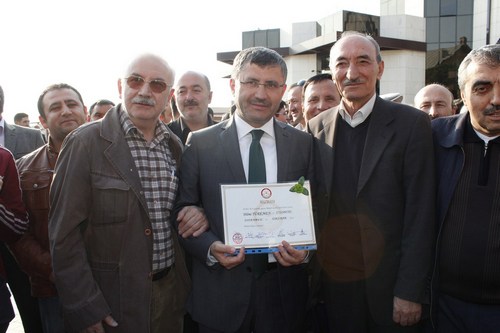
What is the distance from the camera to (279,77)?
118 inches

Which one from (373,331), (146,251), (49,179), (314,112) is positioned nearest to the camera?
(146,251)

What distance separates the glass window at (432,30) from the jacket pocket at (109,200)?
32694mm

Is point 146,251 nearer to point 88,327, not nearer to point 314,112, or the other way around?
point 88,327

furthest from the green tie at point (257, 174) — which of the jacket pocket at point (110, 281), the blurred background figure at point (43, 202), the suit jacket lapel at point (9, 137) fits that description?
the suit jacket lapel at point (9, 137)

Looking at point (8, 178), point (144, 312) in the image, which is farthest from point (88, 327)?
point (8, 178)

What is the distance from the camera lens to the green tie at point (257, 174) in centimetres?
283

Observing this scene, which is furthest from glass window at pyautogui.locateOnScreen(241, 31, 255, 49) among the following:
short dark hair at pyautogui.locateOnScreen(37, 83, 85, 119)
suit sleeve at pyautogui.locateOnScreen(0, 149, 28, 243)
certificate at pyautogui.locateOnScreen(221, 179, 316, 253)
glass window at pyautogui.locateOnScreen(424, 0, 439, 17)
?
certificate at pyautogui.locateOnScreen(221, 179, 316, 253)

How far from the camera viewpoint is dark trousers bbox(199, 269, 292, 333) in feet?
9.14

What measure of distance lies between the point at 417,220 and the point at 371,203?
32 cm

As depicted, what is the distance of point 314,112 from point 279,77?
1.97m

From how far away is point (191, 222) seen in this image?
2713 millimetres

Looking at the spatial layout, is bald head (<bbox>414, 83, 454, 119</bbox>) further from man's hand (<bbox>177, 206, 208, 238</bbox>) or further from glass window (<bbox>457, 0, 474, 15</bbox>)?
glass window (<bbox>457, 0, 474, 15</bbox>)

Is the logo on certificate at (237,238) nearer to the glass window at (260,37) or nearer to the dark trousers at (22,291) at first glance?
the dark trousers at (22,291)

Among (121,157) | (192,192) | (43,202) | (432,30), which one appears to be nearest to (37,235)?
(43,202)
